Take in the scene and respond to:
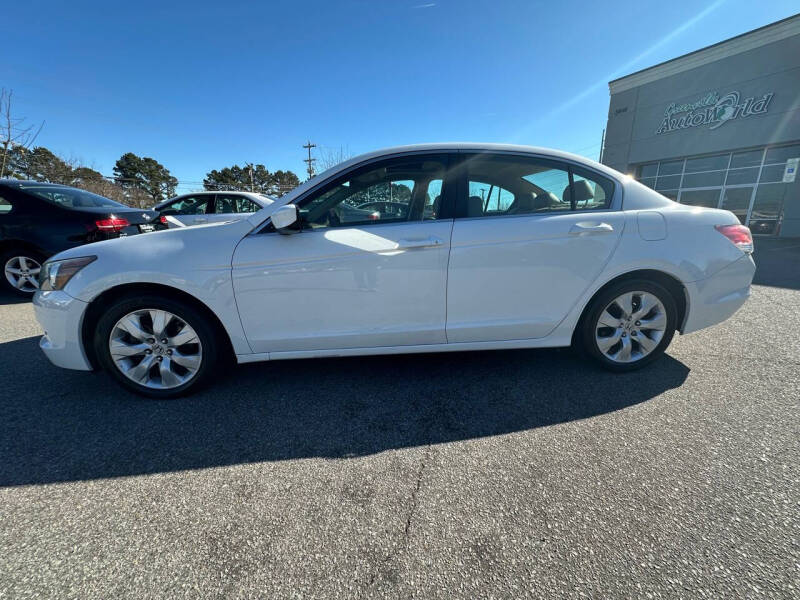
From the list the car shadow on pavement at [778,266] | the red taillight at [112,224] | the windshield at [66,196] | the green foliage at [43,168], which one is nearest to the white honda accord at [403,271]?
the red taillight at [112,224]

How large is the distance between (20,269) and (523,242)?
6.46 meters

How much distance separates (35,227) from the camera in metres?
4.57

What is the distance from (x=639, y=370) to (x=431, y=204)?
80.7 inches

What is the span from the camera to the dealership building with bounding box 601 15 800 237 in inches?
513

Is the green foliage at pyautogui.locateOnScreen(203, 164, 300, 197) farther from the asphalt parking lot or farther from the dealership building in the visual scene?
the asphalt parking lot

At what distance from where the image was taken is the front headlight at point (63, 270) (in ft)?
7.37

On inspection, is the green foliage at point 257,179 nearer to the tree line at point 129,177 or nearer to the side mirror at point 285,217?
the tree line at point 129,177

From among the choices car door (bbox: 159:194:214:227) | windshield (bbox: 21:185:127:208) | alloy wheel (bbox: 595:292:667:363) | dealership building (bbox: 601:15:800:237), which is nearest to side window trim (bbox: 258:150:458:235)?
alloy wheel (bbox: 595:292:667:363)

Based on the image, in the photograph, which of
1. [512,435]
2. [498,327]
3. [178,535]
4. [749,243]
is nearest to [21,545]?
[178,535]

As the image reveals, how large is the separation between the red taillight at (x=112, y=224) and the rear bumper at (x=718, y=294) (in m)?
6.45

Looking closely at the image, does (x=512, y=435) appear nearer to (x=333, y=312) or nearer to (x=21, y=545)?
(x=333, y=312)

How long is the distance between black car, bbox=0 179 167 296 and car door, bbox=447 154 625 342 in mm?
5011

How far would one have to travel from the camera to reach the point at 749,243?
A: 2570mm

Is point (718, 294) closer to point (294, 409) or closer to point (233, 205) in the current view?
point (294, 409)
